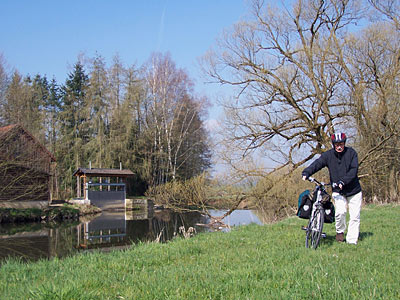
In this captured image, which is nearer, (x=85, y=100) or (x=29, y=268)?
(x=29, y=268)

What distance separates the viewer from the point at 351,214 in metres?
6.11

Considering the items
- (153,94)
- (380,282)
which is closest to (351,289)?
(380,282)

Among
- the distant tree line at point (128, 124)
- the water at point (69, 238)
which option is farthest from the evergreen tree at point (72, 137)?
the water at point (69, 238)

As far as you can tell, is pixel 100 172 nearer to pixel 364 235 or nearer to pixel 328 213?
pixel 364 235

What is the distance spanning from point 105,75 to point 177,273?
36889 mm

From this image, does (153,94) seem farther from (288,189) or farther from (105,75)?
(288,189)

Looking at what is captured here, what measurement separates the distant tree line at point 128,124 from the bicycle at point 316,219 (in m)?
29.0

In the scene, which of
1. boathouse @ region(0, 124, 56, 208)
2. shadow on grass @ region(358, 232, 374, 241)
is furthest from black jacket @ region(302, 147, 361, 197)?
boathouse @ region(0, 124, 56, 208)

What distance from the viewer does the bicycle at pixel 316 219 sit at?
5738 millimetres

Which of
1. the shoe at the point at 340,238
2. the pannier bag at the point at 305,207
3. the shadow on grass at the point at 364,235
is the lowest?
the shadow on grass at the point at 364,235

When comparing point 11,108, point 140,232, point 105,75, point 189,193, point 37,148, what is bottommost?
point 140,232

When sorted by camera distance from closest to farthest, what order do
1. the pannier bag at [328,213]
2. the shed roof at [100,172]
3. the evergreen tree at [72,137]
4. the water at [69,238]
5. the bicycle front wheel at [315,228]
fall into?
the bicycle front wheel at [315,228] < the pannier bag at [328,213] < the water at [69,238] < the shed roof at [100,172] < the evergreen tree at [72,137]

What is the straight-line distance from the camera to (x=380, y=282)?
11.8 ft

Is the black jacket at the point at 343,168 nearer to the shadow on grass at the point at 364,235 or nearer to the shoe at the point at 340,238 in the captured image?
the shoe at the point at 340,238
